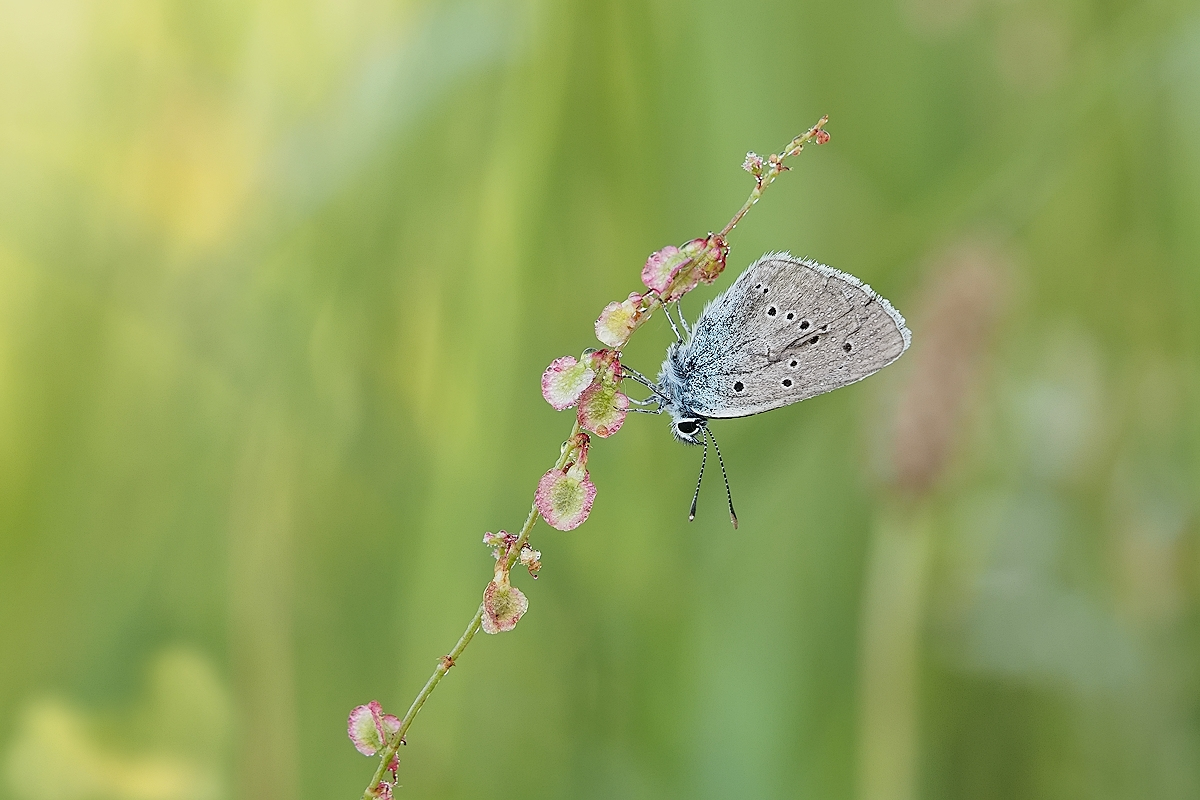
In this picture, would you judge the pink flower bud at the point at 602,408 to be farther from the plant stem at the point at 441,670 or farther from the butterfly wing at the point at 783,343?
the butterfly wing at the point at 783,343

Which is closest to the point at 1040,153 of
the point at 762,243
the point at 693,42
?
the point at 762,243

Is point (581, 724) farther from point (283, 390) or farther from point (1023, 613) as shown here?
point (1023, 613)

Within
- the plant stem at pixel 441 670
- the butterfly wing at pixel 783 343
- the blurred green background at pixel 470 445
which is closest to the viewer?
the plant stem at pixel 441 670

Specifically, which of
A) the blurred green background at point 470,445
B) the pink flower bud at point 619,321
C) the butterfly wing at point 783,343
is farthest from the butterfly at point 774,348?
the pink flower bud at point 619,321

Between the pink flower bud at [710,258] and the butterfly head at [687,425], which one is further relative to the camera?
the butterfly head at [687,425]

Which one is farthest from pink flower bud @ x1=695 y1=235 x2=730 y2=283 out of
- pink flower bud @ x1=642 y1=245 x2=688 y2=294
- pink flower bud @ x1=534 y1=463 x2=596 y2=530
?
pink flower bud @ x1=534 y1=463 x2=596 y2=530

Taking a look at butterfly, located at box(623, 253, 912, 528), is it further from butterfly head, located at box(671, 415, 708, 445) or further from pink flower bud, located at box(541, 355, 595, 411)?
pink flower bud, located at box(541, 355, 595, 411)

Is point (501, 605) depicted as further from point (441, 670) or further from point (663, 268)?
point (663, 268)
